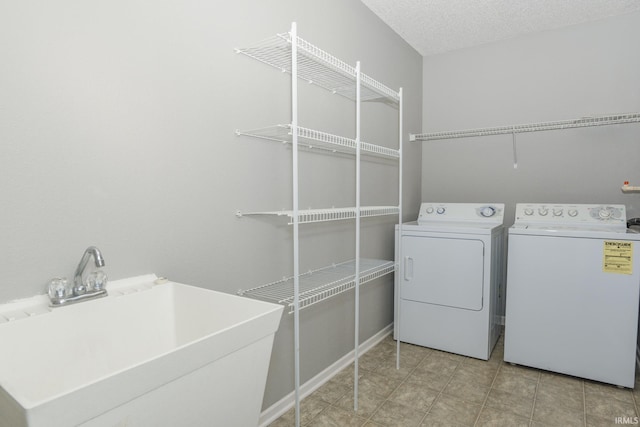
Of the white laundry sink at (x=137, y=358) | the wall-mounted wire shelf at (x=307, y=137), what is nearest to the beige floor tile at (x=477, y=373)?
the wall-mounted wire shelf at (x=307, y=137)

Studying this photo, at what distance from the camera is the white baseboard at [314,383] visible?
1.88m

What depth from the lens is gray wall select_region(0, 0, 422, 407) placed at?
1064 mm

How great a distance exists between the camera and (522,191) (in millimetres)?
3127

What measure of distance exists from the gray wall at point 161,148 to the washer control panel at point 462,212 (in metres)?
1.12

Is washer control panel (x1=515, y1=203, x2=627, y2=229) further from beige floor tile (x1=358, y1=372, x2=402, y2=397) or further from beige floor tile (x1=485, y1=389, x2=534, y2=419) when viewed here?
beige floor tile (x1=358, y1=372, x2=402, y2=397)

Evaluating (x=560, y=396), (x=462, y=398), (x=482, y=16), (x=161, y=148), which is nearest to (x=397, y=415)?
(x=462, y=398)

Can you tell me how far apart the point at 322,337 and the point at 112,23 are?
187 cm

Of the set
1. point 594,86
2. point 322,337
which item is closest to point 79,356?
point 322,337

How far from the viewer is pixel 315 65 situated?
6.09ft

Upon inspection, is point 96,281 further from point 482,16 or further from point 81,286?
point 482,16

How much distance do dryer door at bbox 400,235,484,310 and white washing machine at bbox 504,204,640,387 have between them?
0.22 metres

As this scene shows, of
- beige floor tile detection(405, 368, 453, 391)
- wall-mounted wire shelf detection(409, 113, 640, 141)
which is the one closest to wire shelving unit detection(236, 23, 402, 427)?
beige floor tile detection(405, 368, 453, 391)

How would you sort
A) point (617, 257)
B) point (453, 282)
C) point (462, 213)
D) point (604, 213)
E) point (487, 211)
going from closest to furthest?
point (617, 257) → point (604, 213) → point (453, 282) → point (487, 211) → point (462, 213)

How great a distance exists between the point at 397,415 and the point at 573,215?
184cm
